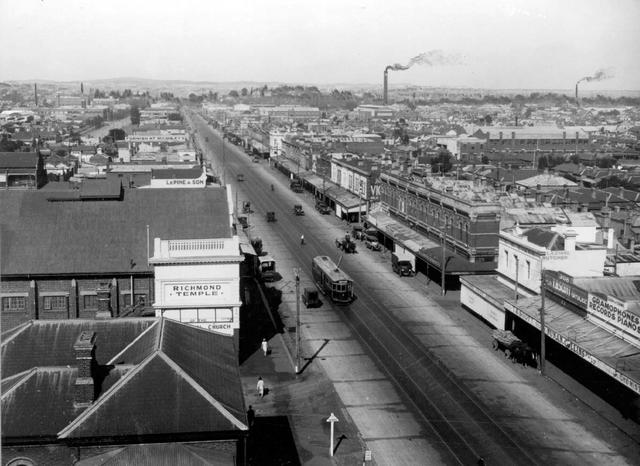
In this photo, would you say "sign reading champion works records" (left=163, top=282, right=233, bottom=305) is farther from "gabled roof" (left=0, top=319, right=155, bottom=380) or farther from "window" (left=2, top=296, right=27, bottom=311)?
"gabled roof" (left=0, top=319, right=155, bottom=380)


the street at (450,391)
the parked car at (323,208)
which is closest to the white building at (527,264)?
the street at (450,391)

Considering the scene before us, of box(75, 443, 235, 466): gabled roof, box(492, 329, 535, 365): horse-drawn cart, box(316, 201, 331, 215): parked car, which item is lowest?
box(492, 329, 535, 365): horse-drawn cart

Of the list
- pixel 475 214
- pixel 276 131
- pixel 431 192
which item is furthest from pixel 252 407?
pixel 276 131

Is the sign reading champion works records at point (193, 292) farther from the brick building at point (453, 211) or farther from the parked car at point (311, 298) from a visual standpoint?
the brick building at point (453, 211)

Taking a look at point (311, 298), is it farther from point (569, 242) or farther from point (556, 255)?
point (569, 242)

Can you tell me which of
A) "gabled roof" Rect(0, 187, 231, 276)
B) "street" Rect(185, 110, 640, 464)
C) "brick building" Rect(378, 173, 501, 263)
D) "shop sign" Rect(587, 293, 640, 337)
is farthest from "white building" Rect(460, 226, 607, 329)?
"gabled roof" Rect(0, 187, 231, 276)

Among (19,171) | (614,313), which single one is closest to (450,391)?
(614,313)
